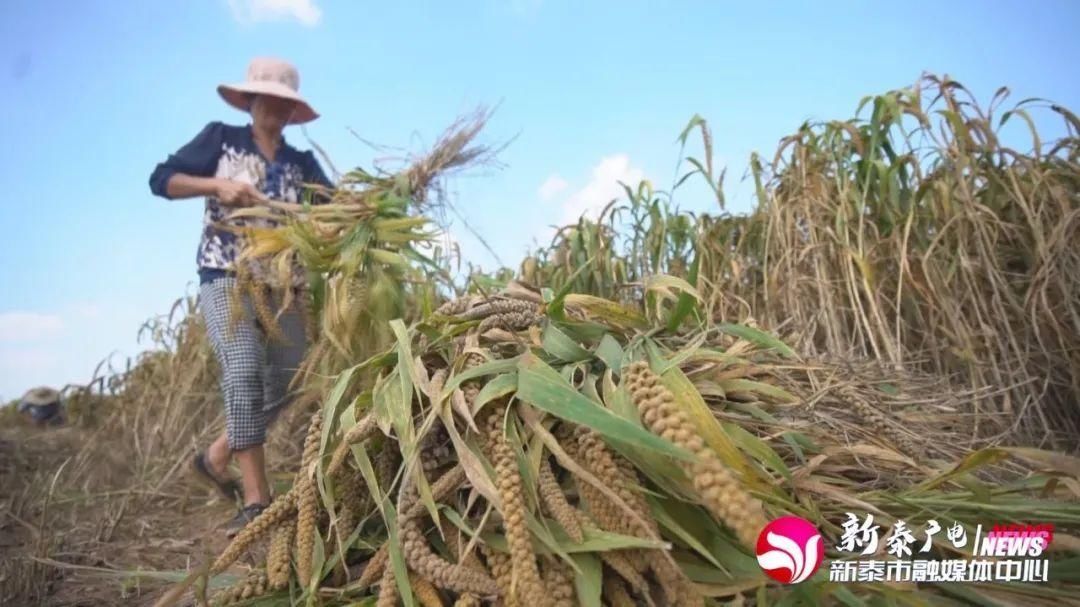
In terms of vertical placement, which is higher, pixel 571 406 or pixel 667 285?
pixel 667 285

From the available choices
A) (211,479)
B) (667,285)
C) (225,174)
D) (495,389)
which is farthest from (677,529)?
(211,479)

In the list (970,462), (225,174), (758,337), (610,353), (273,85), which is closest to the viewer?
(970,462)

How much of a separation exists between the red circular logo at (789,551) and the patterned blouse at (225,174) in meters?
2.40

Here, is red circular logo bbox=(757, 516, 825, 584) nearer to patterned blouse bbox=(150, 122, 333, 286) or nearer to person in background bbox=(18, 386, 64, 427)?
patterned blouse bbox=(150, 122, 333, 286)

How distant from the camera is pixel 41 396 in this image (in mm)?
6992

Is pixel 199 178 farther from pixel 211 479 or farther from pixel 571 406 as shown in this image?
pixel 571 406

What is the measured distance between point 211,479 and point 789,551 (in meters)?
3.23

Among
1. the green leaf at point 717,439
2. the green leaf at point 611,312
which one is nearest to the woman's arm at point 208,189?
the green leaf at point 611,312

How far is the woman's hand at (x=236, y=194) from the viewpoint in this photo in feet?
9.61

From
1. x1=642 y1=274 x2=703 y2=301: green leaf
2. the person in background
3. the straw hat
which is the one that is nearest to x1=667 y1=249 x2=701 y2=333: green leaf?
x1=642 y1=274 x2=703 y2=301: green leaf

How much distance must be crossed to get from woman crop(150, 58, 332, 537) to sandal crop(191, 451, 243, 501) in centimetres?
1

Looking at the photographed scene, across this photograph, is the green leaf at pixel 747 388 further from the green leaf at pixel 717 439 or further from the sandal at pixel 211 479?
the sandal at pixel 211 479

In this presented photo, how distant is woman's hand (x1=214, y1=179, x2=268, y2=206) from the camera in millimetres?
2930

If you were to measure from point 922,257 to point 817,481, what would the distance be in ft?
6.58
